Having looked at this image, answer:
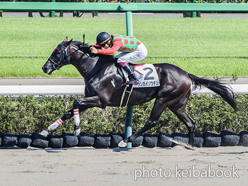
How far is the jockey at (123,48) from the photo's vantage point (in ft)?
14.2

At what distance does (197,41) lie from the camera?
45.5 feet

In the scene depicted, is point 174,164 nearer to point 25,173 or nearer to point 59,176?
point 59,176

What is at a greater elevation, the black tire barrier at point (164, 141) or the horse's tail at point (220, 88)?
the horse's tail at point (220, 88)

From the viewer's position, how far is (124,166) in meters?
4.09

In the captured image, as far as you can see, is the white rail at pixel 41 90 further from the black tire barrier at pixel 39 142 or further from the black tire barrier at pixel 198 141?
the black tire barrier at pixel 198 141

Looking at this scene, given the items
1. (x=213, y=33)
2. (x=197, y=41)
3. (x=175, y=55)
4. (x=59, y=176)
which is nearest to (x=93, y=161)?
(x=59, y=176)

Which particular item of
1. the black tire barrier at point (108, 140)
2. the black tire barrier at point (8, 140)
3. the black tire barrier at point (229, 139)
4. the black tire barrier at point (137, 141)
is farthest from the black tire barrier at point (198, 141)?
the black tire barrier at point (8, 140)

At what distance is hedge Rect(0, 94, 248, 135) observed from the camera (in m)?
5.21

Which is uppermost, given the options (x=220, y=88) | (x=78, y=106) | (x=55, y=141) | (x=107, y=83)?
(x=107, y=83)

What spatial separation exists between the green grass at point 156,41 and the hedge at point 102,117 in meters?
3.86

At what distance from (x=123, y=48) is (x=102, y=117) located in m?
1.29

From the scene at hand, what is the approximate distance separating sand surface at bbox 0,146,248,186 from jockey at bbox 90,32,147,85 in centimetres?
93

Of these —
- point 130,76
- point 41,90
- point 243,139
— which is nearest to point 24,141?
point 41,90

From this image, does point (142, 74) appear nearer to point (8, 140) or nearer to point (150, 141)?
point (150, 141)
